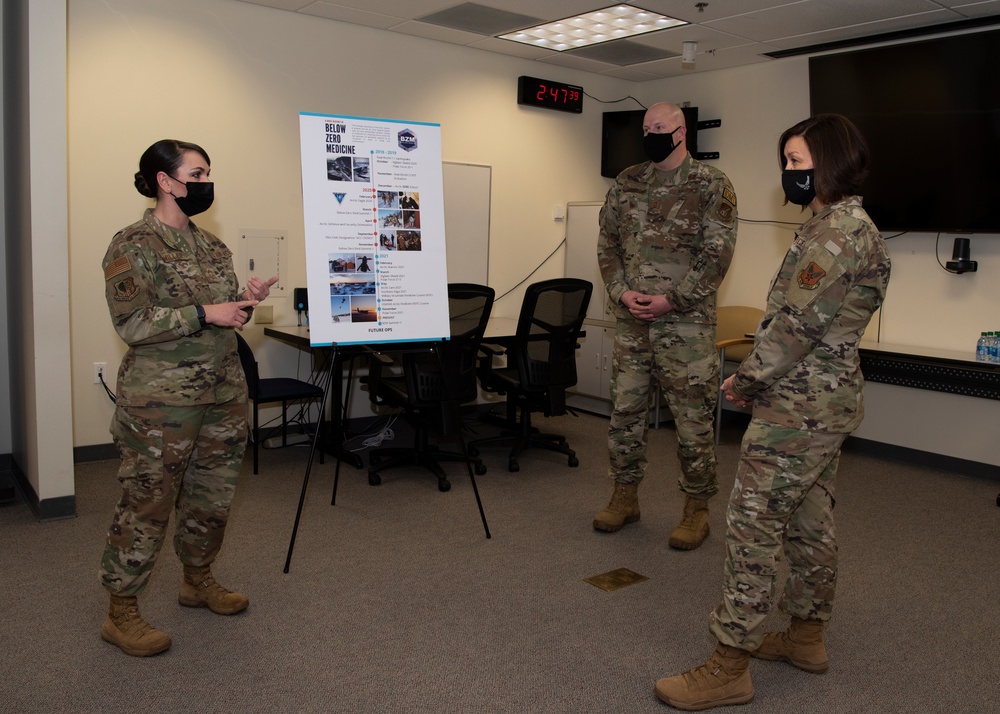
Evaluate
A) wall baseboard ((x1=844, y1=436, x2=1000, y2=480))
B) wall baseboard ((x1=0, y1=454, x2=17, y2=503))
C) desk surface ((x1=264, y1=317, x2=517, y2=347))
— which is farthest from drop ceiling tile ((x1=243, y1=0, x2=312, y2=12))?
wall baseboard ((x1=844, y1=436, x2=1000, y2=480))

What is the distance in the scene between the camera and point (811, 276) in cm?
203

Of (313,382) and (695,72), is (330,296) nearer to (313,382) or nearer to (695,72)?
(313,382)

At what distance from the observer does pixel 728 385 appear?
87.2 inches

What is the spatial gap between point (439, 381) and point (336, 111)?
2.11 m

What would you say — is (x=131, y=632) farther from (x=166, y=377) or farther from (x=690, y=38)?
(x=690, y=38)

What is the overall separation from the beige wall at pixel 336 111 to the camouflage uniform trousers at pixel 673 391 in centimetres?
251

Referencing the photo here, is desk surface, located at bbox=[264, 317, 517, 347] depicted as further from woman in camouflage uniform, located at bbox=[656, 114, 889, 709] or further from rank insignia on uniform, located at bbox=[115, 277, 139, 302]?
woman in camouflage uniform, located at bbox=[656, 114, 889, 709]

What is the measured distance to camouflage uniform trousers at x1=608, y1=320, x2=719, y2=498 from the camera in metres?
3.29

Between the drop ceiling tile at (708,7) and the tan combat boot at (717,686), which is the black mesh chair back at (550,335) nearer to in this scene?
the drop ceiling tile at (708,7)

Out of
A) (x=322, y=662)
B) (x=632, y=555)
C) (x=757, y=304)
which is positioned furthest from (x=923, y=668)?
(x=757, y=304)

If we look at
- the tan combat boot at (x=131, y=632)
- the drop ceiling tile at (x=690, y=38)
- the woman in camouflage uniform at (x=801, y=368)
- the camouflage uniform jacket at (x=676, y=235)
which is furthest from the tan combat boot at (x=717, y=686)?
the drop ceiling tile at (x=690, y=38)

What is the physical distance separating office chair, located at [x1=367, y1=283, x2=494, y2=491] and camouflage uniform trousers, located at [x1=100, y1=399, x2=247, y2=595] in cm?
161

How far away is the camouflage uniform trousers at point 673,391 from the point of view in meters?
3.29

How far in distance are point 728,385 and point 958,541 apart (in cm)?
224
